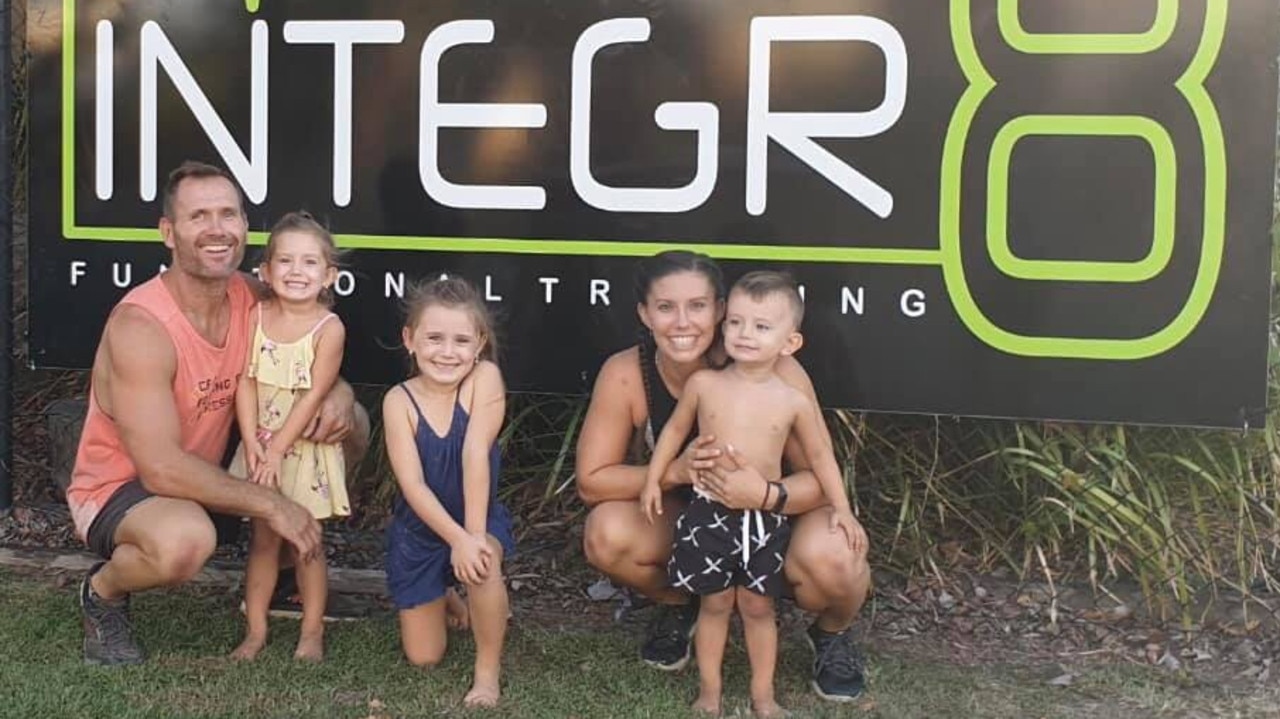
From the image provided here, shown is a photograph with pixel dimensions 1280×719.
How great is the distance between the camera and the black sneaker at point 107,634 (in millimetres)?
3701

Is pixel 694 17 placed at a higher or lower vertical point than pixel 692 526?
higher

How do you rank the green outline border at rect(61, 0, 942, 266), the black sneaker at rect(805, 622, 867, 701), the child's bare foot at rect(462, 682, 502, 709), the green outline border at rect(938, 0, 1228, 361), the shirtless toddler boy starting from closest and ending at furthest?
1. the shirtless toddler boy
2. the child's bare foot at rect(462, 682, 502, 709)
3. the black sneaker at rect(805, 622, 867, 701)
4. the green outline border at rect(938, 0, 1228, 361)
5. the green outline border at rect(61, 0, 942, 266)

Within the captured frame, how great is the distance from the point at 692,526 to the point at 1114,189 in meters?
1.52

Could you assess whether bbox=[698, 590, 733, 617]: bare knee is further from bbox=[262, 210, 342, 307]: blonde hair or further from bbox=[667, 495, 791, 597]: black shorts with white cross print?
bbox=[262, 210, 342, 307]: blonde hair

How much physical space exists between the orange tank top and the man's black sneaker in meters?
1.23

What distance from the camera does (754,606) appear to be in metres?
3.36

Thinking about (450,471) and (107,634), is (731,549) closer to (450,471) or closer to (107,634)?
(450,471)

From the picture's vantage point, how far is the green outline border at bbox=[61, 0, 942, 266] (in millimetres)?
4066

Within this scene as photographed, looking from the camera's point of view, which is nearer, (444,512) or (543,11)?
(444,512)

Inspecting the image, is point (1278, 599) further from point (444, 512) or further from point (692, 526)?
point (444, 512)

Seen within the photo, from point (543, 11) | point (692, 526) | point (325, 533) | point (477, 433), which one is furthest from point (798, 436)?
point (325, 533)

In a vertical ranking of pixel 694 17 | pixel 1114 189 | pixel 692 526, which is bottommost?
pixel 692 526

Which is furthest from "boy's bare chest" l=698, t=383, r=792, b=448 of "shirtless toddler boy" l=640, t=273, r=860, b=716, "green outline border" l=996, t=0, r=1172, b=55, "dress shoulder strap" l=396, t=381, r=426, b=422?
"green outline border" l=996, t=0, r=1172, b=55

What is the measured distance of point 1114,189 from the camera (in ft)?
12.8
